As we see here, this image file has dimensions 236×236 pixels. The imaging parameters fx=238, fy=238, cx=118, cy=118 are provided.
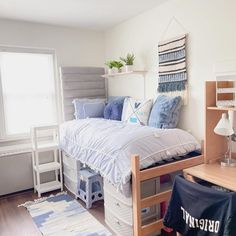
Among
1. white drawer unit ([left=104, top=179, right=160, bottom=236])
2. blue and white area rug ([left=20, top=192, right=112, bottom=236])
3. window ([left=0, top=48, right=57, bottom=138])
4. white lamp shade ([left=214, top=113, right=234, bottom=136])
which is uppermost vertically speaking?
window ([left=0, top=48, right=57, bottom=138])

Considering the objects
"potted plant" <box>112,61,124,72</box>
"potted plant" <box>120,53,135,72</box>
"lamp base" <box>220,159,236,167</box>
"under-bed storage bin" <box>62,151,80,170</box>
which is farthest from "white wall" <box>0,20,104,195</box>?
"lamp base" <box>220,159,236,167</box>

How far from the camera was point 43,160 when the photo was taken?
350cm

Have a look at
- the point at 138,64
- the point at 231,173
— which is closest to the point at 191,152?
the point at 231,173

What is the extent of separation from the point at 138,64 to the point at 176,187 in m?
2.09

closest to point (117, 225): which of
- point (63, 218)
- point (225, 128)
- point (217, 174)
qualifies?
point (63, 218)

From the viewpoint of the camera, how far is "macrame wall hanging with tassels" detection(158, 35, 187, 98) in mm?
2574

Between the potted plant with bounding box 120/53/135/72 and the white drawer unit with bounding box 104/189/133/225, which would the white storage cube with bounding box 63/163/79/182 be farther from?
the potted plant with bounding box 120/53/135/72

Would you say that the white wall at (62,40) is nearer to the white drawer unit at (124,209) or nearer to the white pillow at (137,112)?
the white pillow at (137,112)

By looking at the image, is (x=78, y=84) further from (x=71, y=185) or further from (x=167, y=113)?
(x=167, y=113)

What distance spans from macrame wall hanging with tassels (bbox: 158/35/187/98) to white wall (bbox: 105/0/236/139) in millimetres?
74

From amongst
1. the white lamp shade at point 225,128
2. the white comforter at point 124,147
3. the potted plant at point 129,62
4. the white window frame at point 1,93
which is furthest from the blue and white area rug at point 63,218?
the potted plant at point 129,62

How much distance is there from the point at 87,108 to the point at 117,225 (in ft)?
5.81

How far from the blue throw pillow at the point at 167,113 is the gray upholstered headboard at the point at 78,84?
1533 mm

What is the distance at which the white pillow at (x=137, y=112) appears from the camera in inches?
109
